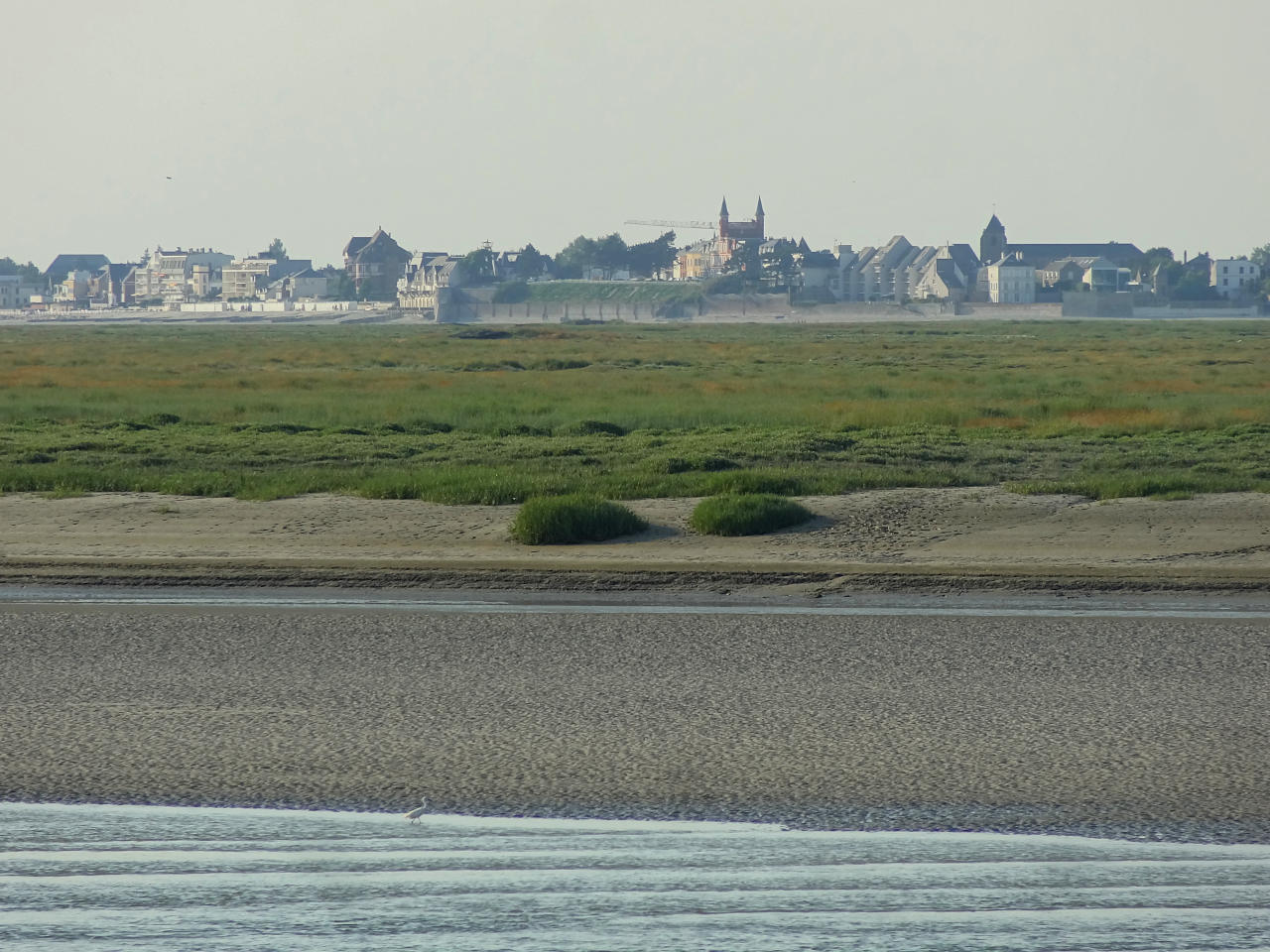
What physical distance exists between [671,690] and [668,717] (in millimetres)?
553

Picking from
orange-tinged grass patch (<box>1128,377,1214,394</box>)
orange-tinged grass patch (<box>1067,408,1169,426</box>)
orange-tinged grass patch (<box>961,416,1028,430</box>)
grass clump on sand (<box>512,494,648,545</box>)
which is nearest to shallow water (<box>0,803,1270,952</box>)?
grass clump on sand (<box>512,494,648,545</box>)

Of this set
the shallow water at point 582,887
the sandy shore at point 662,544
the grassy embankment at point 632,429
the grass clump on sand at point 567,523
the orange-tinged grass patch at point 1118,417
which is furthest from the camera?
the orange-tinged grass patch at point 1118,417

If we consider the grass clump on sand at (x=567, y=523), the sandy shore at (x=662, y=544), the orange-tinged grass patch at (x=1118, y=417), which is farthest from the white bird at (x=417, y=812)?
the orange-tinged grass patch at (x=1118, y=417)

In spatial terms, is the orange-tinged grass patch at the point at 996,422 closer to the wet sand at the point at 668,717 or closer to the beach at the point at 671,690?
the beach at the point at 671,690

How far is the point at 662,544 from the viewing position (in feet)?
42.1

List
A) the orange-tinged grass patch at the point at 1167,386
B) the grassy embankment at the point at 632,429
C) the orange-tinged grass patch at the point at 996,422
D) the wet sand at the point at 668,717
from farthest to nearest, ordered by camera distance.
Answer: the orange-tinged grass patch at the point at 1167,386
the orange-tinged grass patch at the point at 996,422
the grassy embankment at the point at 632,429
the wet sand at the point at 668,717

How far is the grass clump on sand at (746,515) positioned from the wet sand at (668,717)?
395cm

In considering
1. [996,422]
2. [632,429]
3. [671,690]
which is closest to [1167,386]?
[996,422]

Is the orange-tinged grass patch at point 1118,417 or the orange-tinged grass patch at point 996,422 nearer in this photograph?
the orange-tinged grass patch at point 996,422

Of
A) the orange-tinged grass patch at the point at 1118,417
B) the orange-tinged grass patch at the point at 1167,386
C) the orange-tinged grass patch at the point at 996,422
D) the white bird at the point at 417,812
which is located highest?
the white bird at the point at 417,812

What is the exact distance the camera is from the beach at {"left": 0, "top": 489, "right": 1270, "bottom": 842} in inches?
219

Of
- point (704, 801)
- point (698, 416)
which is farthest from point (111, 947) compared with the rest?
point (698, 416)

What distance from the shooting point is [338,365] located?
190 ft

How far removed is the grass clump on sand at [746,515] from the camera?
43.3 ft
